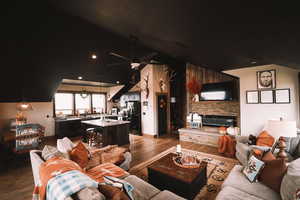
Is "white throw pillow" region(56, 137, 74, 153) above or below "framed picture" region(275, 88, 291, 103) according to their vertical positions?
below

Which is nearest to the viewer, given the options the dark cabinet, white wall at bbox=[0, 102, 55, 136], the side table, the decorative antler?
the side table

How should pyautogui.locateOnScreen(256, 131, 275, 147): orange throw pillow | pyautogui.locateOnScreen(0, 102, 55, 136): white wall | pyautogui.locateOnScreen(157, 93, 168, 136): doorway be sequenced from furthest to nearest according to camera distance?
1. pyautogui.locateOnScreen(157, 93, 168, 136): doorway
2. pyautogui.locateOnScreen(0, 102, 55, 136): white wall
3. pyautogui.locateOnScreen(256, 131, 275, 147): orange throw pillow

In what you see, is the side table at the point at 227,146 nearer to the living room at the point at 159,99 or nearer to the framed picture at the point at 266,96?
the living room at the point at 159,99

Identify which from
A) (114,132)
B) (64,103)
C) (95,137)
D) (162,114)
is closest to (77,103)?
(64,103)

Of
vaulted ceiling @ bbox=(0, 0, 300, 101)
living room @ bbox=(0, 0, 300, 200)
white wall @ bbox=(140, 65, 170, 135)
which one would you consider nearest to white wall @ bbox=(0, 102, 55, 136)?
living room @ bbox=(0, 0, 300, 200)

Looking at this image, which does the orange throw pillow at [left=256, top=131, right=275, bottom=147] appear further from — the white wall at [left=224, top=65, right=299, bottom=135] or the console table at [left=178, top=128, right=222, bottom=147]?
the console table at [left=178, top=128, right=222, bottom=147]

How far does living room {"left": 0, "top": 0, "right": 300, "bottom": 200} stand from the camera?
5.24 feet

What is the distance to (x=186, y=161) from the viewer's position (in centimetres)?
249

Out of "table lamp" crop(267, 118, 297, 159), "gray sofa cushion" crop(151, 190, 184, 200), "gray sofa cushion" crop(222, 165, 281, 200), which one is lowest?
"gray sofa cushion" crop(222, 165, 281, 200)

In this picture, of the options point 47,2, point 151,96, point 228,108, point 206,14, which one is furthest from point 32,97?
point 228,108

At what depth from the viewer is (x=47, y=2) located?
2.20 meters

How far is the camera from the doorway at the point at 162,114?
243 inches

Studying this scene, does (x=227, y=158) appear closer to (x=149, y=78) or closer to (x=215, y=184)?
(x=215, y=184)

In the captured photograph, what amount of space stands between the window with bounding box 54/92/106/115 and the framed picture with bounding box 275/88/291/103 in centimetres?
808
